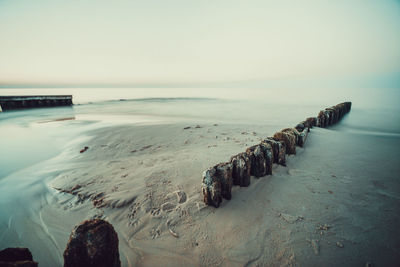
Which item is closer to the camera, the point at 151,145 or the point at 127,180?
the point at 127,180

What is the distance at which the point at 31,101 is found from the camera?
22.0 meters

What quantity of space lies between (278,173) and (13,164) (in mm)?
7062

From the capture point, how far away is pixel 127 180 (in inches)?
138

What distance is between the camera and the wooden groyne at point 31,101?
19.7m

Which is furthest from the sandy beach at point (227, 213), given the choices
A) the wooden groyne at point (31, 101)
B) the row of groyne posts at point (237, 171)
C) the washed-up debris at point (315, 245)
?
the wooden groyne at point (31, 101)

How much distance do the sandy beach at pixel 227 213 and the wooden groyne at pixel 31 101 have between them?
79.7ft

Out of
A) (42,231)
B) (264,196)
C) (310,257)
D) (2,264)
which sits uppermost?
(2,264)

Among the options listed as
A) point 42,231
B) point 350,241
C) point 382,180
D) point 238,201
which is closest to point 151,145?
point 42,231

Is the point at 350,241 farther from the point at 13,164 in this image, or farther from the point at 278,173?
the point at 13,164

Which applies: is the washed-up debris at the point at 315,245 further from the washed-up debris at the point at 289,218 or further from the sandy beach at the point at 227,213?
the washed-up debris at the point at 289,218

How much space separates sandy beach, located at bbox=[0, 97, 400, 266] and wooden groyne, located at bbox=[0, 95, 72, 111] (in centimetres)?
2429

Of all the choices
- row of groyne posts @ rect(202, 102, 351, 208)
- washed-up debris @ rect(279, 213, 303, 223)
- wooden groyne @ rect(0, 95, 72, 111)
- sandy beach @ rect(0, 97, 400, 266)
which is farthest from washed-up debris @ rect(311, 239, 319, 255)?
wooden groyne @ rect(0, 95, 72, 111)

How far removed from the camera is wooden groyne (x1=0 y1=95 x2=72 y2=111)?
19658 millimetres

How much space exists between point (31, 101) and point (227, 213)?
99.3 ft
